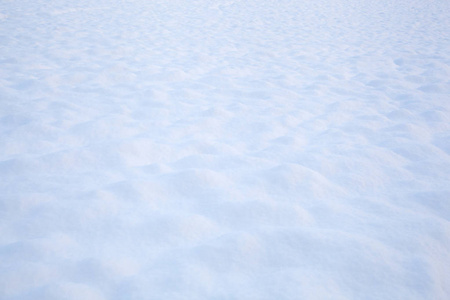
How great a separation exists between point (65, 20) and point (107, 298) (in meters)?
4.76

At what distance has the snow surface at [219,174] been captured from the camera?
105 centimetres

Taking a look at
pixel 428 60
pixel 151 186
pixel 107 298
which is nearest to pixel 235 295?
pixel 107 298

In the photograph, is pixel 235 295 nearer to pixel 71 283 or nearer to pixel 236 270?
pixel 236 270

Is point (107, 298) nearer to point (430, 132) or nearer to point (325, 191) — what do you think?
point (325, 191)

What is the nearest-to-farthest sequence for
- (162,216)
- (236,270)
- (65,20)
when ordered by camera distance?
(236,270)
(162,216)
(65,20)

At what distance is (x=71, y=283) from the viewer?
3.24 feet

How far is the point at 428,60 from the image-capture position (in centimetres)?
358

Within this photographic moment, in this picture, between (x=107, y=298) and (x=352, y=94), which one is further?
(x=352, y=94)

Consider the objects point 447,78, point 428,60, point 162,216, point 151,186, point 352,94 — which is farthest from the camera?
point 428,60

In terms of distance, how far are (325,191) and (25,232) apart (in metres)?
1.26

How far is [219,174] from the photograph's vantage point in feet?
5.18

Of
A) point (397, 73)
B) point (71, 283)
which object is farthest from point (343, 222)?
point (397, 73)

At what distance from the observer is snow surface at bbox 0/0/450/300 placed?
1.05m

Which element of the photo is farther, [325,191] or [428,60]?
[428,60]
